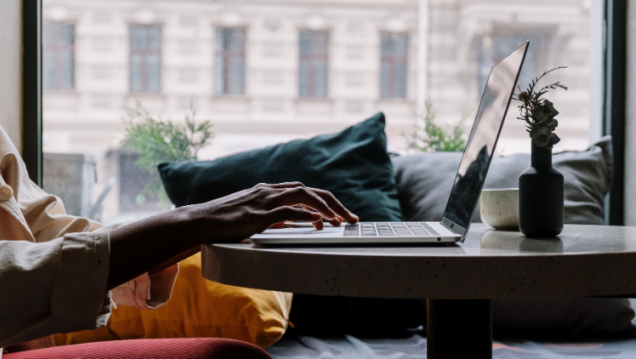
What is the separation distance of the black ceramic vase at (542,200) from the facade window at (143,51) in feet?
6.16

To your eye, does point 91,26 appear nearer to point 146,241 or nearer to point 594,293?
point 146,241

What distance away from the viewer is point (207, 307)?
122 centimetres

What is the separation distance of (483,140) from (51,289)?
22.8 inches

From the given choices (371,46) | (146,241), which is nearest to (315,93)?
(371,46)

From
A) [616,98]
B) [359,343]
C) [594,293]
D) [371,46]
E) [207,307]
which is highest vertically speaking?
[371,46]

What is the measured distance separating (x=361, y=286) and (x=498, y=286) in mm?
131

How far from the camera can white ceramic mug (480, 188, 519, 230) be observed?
2.91 feet

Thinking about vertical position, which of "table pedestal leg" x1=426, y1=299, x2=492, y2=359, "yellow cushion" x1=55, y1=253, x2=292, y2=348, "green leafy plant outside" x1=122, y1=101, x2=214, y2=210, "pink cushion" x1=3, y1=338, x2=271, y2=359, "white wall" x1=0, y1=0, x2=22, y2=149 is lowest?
"yellow cushion" x1=55, y1=253, x2=292, y2=348

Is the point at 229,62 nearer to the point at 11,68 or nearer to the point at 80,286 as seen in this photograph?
the point at 11,68

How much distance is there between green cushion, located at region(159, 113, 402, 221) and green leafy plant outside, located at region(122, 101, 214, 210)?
0.42 meters

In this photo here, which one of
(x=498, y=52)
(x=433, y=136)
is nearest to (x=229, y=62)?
(x=433, y=136)

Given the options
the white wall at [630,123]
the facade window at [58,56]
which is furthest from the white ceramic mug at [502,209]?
the facade window at [58,56]

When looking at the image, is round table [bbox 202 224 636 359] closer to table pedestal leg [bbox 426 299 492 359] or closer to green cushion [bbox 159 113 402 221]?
table pedestal leg [bbox 426 299 492 359]

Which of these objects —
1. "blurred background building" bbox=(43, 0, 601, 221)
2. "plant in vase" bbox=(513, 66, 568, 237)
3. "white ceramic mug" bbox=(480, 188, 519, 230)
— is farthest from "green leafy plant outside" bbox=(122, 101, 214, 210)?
"plant in vase" bbox=(513, 66, 568, 237)
